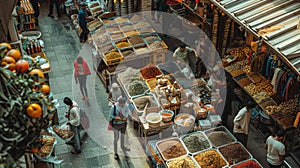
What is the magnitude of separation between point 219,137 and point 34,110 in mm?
6438

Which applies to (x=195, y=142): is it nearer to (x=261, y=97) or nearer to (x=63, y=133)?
(x=261, y=97)

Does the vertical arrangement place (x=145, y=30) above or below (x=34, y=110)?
below

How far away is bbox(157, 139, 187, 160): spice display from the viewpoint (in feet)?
31.1

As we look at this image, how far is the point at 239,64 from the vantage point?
40.9 feet

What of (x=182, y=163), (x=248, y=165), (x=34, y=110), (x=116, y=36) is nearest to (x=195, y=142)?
(x=182, y=163)

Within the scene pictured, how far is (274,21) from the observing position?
390 inches

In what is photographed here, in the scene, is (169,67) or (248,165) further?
(169,67)

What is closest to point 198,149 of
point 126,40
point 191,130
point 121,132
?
point 191,130

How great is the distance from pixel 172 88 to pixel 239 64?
8.85ft

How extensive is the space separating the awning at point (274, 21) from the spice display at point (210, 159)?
2644 millimetres

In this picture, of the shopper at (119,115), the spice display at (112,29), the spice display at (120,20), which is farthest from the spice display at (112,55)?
the shopper at (119,115)

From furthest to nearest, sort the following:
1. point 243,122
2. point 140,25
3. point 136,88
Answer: point 140,25, point 136,88, point 243,122

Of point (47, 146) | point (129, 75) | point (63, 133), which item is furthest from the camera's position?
point (129, 75)

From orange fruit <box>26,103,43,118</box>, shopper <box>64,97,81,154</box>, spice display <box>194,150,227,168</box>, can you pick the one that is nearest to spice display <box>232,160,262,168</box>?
spice display <box>194,150,227,168</box>
